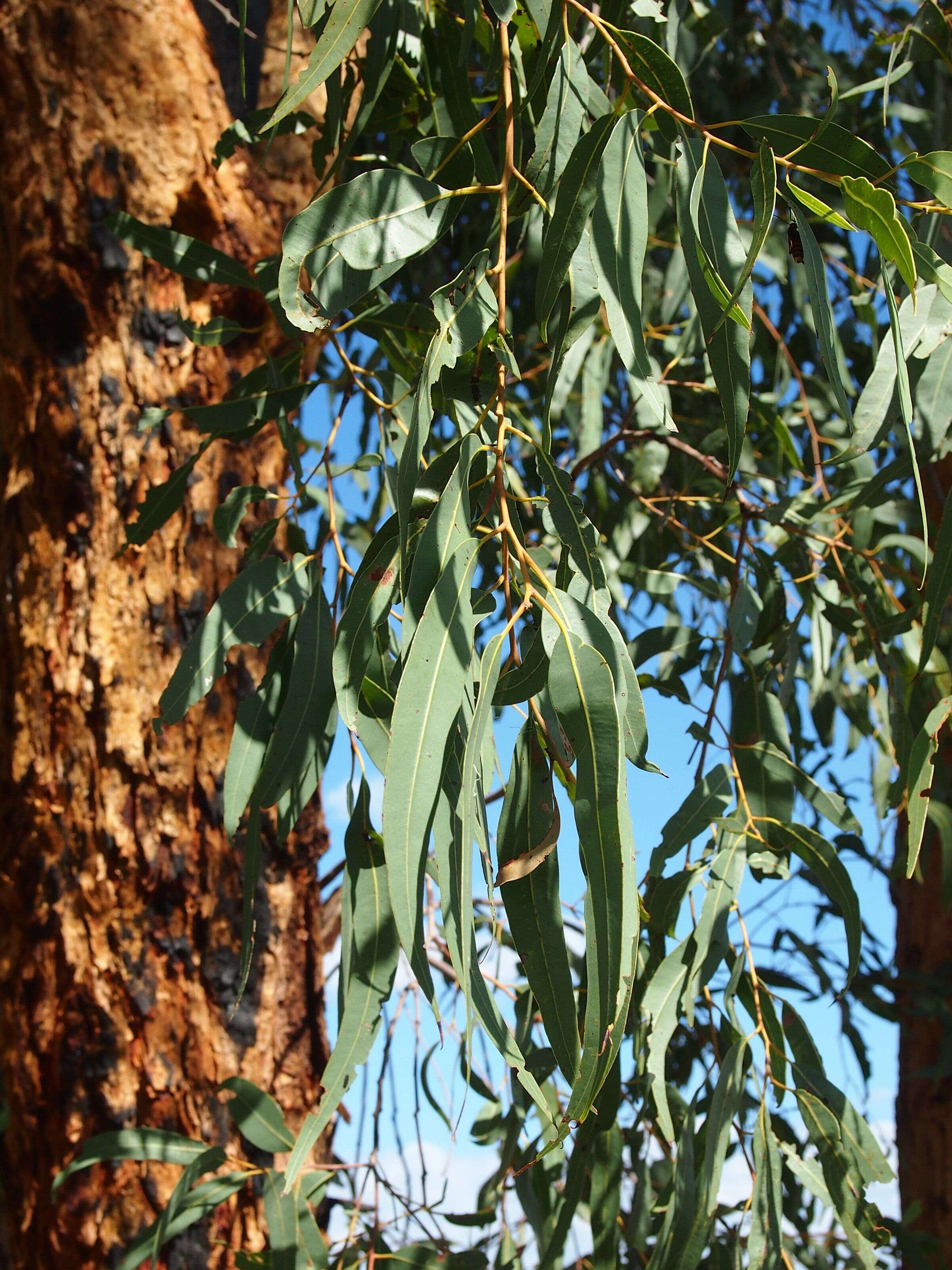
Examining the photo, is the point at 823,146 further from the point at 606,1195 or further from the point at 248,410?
the point at 606,1195

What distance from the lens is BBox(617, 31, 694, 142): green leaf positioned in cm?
68

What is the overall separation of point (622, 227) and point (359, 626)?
0.29 m

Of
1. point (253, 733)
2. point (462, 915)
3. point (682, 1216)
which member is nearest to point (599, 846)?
point (462, 915)

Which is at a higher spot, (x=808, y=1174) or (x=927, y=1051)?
(x=927, y=1051)

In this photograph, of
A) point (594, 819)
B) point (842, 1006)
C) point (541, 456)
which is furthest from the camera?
point (842, 1006)

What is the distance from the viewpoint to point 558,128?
737mm

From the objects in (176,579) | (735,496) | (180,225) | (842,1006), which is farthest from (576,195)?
(842,1006)

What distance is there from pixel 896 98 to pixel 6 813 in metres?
1.79

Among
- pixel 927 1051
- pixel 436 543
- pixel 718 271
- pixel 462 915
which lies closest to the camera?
pixel 462 915

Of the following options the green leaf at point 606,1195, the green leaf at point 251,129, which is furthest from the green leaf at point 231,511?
the green leaf at point 606,1195

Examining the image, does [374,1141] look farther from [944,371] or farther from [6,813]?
[944,371]

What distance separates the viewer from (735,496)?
1.18 metres

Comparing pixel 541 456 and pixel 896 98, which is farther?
pixel 896 98

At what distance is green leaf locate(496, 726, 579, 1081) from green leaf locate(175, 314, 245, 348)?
1.84 feet
